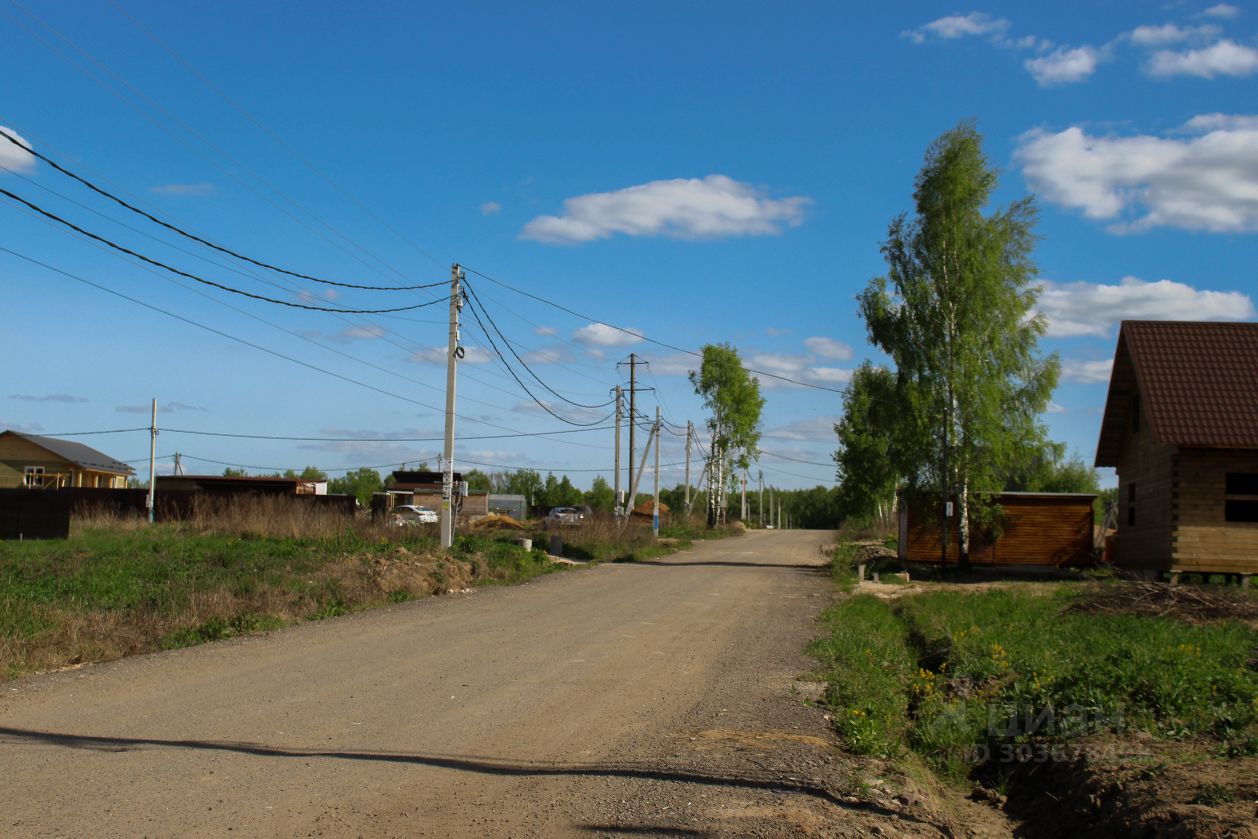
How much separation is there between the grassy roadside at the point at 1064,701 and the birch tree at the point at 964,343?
15.8m

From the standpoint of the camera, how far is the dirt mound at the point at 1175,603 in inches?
589

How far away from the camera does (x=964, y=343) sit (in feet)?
98.8

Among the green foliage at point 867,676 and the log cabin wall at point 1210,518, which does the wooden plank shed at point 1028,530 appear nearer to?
the log cabin wall at point 1210,518

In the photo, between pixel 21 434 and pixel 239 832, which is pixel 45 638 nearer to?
pixel 239 832

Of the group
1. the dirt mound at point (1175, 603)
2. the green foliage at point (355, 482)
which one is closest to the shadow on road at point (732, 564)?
the dirt mound at point (1175, 603)

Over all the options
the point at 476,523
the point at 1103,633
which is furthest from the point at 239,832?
the point at 476,523

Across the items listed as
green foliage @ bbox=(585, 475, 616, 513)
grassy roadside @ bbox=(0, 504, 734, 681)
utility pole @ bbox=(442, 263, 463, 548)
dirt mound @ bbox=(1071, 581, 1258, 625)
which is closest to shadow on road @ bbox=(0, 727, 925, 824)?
grassy roadside @ bbox=(0, 504, 734, 681)

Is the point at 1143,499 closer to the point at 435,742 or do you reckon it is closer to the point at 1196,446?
the point at 1196,446

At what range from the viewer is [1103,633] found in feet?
42.8

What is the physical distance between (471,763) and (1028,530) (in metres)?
27.7

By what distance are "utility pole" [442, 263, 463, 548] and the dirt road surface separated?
38.6ft

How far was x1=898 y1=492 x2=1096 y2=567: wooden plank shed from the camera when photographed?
101 feet

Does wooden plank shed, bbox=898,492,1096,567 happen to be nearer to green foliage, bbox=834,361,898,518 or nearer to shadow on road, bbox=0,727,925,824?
green foliage, bbox=834,361,898,518

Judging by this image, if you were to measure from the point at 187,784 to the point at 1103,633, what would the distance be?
11165mm
